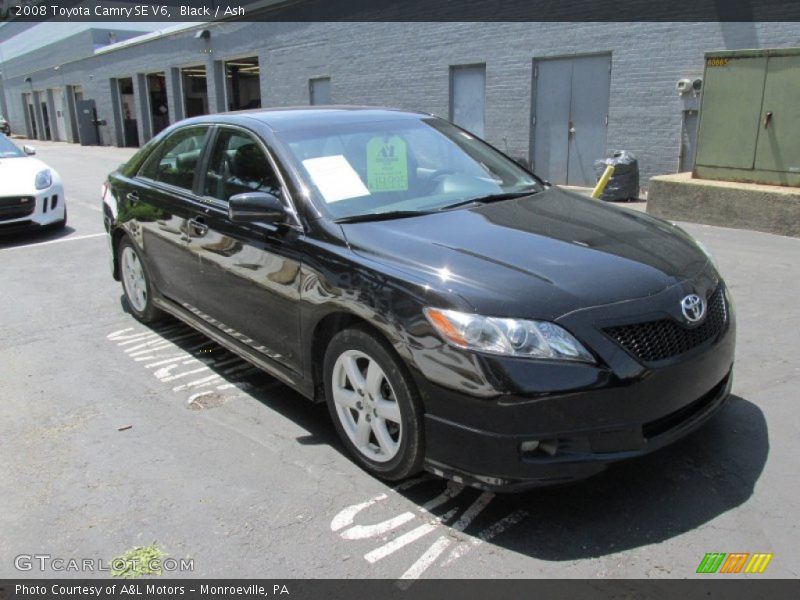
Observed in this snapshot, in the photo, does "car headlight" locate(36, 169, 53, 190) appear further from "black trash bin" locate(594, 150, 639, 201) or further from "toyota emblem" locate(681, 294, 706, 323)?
"toyota emblem" locate(681, 294, 706, 323)

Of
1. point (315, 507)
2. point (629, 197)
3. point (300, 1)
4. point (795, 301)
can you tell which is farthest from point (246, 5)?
point (315, 507)

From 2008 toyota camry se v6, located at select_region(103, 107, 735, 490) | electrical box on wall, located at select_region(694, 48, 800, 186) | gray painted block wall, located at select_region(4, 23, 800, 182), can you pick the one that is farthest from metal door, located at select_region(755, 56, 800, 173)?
2008 toyota camry se v6, located at select_region(103, 107, 735, 490)

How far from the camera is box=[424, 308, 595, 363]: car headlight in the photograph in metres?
2.57

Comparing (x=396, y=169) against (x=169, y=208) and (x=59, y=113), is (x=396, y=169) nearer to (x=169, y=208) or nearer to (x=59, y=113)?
(x=169, y=208)

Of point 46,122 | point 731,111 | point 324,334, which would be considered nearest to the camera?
point 324,334

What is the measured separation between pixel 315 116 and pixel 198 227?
1029 millimetres

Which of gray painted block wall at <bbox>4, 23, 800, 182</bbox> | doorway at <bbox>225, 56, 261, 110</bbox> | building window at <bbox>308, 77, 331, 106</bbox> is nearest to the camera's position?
gray painted block wall at <bbox>4, 23, 800, 182</bbox>

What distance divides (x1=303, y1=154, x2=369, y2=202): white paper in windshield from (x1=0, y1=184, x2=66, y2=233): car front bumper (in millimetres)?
6881

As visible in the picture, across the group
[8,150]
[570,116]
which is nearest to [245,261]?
[8,150]

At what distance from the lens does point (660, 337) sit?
8.91 feet

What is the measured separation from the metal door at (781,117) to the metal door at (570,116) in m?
4.60

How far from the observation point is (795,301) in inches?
219

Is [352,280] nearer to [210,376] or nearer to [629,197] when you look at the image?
[210,376]

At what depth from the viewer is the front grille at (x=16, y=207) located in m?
8.74
